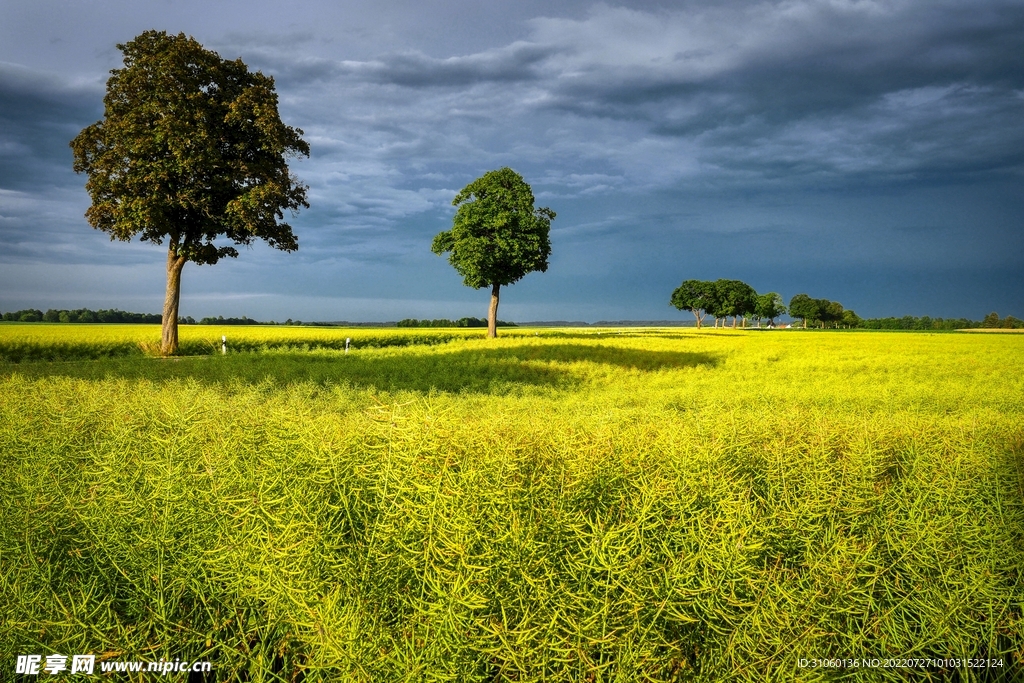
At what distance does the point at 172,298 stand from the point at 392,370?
17729 mm

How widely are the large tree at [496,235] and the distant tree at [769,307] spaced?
12854cm

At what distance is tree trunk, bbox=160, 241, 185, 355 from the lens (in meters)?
Answer: 30.1

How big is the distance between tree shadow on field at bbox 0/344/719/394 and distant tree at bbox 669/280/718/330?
112304 mm

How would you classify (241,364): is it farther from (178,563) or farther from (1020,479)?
(1020,479)

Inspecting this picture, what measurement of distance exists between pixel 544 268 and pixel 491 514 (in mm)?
47280

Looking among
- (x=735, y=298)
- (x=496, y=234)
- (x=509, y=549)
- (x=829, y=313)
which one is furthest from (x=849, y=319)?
(x=509, y=549)

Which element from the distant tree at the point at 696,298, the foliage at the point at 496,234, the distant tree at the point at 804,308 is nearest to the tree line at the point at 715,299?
the distant tree at the point at 696,298

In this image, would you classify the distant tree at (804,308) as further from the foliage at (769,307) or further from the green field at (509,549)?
the green field at (509,549)

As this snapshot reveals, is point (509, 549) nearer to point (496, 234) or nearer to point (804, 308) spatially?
point (496, 234)

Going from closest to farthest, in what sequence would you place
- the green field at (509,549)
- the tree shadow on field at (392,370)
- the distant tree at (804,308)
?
1. the green field at (509,549)
2. the tree shadow on field at (392,370)
3. the distant tree at (804,308)

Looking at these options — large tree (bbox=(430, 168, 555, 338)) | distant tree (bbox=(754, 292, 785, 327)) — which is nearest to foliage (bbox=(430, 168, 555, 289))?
large tree (bbox=(430, 168, 555, 338))

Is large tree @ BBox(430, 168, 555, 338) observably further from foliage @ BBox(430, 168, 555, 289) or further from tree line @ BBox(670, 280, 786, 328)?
tree line @ BBox(670, 280, 786, 328)

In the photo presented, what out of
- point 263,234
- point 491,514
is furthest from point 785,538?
point 263,234

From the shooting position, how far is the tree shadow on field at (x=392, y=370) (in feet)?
49.0
